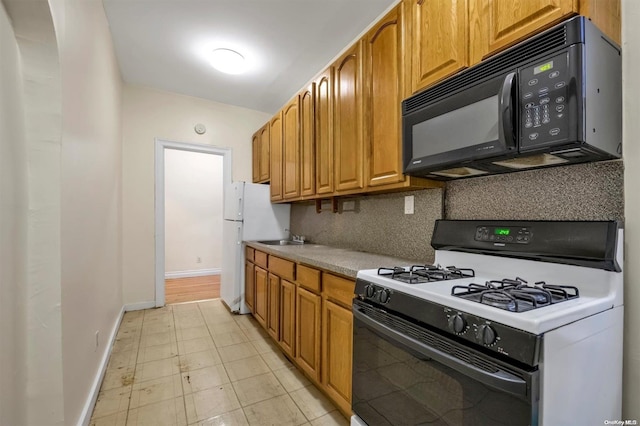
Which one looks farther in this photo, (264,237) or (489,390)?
(264,237)

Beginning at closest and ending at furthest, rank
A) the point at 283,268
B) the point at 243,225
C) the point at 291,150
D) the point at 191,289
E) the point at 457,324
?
the point at 457,324 → the point at 283,268 → the point at 291,150 → the point at 243,225 → the point at 191,289

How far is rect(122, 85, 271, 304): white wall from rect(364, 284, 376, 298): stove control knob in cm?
326

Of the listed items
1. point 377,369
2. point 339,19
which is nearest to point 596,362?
point 377,369

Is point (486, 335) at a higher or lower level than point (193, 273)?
higher

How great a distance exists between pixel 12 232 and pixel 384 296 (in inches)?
55.4

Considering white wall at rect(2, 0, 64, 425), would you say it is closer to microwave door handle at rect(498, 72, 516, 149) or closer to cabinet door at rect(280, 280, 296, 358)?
cabinet door at rect(280, 280, 296, 358)

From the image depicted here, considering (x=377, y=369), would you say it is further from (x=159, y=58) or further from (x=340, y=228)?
(x=159, y=58)

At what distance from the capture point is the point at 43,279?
117cm

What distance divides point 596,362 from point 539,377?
0.35 meters

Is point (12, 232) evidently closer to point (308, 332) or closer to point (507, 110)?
point (308, 332)

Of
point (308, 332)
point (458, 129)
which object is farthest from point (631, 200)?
point (308, 332)

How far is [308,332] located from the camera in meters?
1.97

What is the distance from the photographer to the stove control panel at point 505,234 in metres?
1.20

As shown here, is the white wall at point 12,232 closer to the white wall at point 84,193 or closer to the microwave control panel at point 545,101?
the white wall at point 84,193
